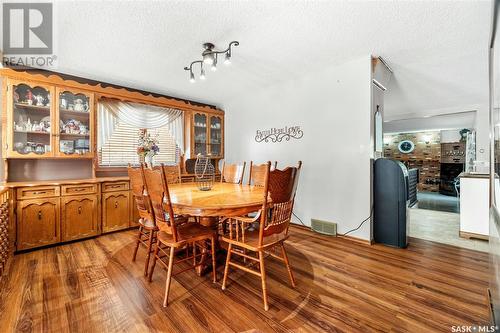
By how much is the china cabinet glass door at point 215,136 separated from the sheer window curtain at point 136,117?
27.4 inches

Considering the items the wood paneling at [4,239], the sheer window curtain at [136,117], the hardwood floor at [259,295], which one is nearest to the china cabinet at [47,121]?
the sheer window curtain at [136,117]

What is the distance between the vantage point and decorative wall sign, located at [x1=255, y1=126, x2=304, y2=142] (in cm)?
367

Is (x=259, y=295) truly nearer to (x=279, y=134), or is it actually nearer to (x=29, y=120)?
(x=279, y=134)

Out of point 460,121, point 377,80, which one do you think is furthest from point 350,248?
point 460,121

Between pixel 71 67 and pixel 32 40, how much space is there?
0.78 metres

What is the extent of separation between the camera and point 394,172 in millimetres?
2781

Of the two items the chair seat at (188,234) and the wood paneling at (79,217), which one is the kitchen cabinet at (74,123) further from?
the chair seat at (188,234)

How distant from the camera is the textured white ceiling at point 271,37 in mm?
1920

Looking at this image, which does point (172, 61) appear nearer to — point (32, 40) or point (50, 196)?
point (32, 40)

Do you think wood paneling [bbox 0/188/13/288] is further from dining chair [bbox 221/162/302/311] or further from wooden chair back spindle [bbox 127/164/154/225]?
dining chair [bbox 221/162/302/311]

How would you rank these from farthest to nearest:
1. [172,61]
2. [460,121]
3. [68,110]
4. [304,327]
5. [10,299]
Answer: [460,121], [68,110], [172,61], [10,299], [304,327]

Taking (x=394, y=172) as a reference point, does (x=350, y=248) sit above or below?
below

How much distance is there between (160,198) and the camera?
180 cm

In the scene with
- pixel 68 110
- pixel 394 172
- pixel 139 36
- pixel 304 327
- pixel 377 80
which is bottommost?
pixel 304 327
